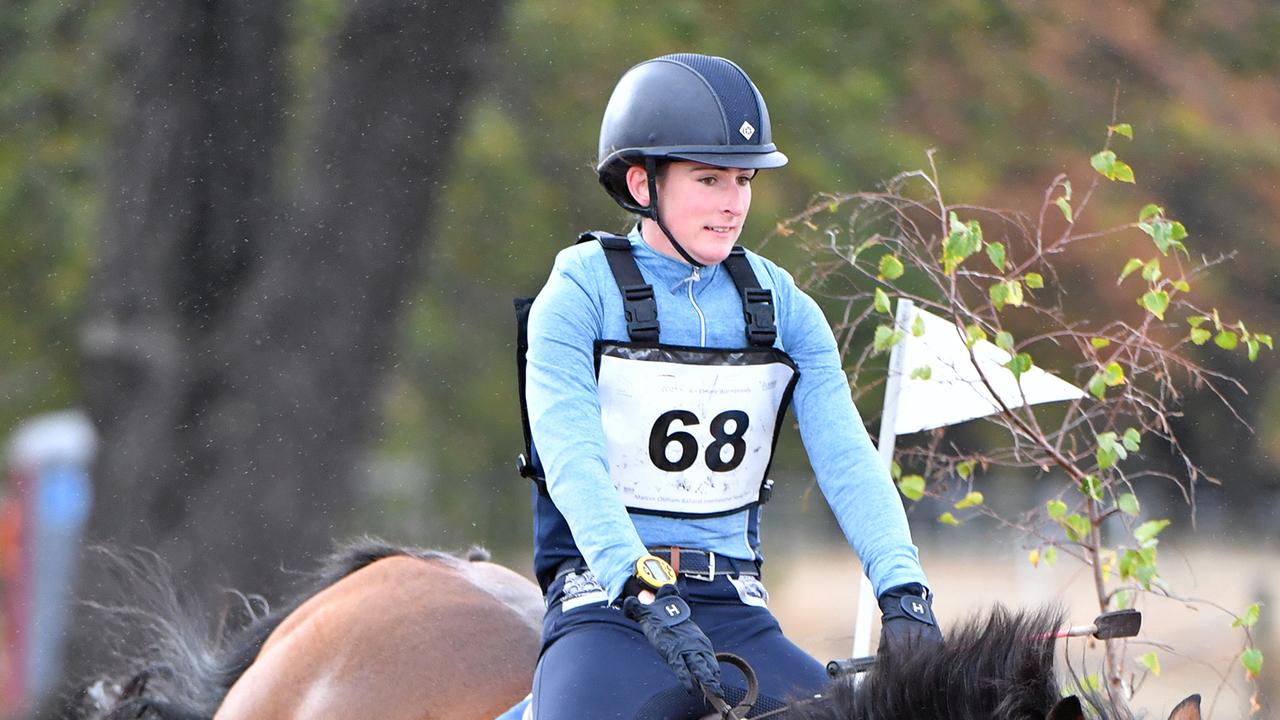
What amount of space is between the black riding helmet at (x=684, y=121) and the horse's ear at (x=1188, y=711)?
125cm

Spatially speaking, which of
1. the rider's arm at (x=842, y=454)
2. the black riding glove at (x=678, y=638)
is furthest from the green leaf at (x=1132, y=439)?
the black riding glove at (x=678, y=638)

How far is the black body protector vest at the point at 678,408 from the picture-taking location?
3062 mm

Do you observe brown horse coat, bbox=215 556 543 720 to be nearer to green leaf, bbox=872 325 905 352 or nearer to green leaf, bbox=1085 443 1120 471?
green leaf, bbox=872 325 905 352

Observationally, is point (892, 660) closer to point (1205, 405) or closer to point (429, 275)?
point (429, 275)

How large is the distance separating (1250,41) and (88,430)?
28.5 ft

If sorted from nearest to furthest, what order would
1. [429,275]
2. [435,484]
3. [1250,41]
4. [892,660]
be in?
[892,660] < [1250,41] < [429,275] < [435,484]

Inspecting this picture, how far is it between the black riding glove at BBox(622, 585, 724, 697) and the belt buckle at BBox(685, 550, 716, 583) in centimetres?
33

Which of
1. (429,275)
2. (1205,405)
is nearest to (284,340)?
(429,275)

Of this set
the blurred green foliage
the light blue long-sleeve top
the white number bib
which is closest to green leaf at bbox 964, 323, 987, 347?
the light blue long-sleeve top

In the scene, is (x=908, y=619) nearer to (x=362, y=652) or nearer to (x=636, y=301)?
(x=636, y=301)

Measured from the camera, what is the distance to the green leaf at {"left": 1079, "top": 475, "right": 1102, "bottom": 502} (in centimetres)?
400

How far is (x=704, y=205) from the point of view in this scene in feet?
10.4

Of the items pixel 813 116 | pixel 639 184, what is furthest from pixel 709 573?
pixel 813 116

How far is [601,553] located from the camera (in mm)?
2826
